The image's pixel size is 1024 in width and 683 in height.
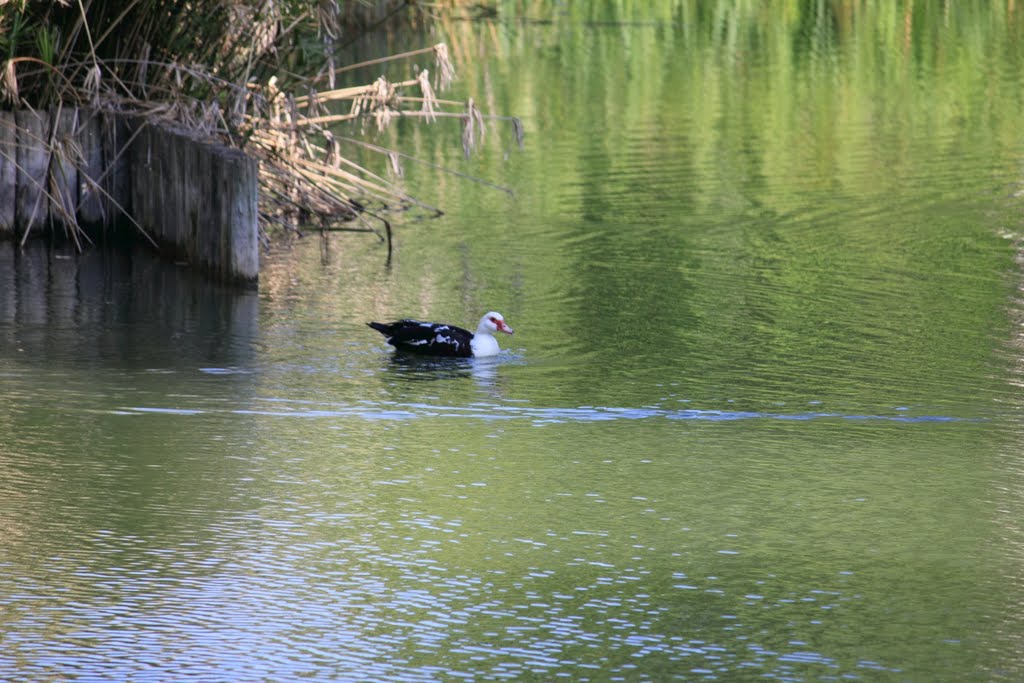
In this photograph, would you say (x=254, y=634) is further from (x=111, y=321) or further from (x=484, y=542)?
(x=111, y=321)

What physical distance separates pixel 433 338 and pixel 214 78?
3808 mm

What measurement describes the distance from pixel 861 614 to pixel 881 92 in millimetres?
17654

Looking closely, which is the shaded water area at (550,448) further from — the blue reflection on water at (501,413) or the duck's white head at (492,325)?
the duck's white head at (492,325)

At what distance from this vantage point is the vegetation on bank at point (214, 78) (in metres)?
12.8

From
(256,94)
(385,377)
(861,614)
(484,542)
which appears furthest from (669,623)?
(256,94)

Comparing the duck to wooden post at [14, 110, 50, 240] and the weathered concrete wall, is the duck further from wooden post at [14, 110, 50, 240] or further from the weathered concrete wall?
wooden post at [14, 110, 50, 240]

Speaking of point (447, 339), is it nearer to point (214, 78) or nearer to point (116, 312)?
point (116, 312)

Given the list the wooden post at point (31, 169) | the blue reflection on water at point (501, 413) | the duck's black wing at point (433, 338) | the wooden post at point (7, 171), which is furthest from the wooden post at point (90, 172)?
the blue reflection on water at point (501, 413)

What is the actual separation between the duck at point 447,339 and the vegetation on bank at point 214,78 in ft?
8.91

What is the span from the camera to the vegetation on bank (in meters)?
12.8

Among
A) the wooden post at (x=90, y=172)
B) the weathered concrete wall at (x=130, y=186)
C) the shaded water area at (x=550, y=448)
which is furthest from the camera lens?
the wooden post at (x=90, y=172)

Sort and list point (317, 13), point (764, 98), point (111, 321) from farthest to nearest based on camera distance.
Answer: point (764, 98)
point (317, 13)
point (111, 321)

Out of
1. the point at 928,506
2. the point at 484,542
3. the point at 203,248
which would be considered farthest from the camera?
the point at 203,248

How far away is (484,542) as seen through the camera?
674 cm
